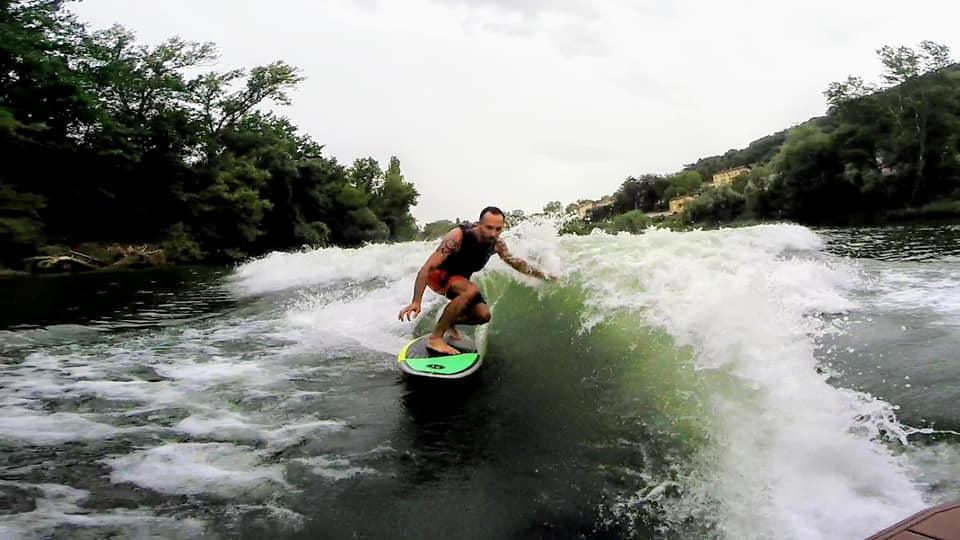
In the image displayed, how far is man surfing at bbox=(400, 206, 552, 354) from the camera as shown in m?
5.68

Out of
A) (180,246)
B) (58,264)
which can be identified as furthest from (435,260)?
(180,246)

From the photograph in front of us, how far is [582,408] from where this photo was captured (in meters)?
4.67

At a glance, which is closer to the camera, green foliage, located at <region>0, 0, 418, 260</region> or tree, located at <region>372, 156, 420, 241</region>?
green foliage, located at <region>0, 0, 418, 260</region>

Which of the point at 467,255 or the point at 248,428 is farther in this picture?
the point at 467,255

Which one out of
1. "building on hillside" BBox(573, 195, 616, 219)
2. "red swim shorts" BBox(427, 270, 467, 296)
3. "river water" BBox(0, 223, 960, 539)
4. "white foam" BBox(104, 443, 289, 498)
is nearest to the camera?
"river water" BBox(0, 223, 960, 539)

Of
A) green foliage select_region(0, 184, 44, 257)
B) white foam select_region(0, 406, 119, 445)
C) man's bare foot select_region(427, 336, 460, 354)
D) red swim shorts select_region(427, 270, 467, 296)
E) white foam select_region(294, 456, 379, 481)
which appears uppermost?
green foliage select_region(0, 184, 44, 257)

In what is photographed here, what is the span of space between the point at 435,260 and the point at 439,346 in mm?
891

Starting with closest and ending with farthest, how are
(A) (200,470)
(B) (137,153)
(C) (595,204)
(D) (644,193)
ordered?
(A) (200,470) < (B) (137,153) < (C) (595,204) < (D) (644,193)

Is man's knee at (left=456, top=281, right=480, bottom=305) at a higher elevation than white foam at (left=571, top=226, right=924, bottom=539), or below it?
higher

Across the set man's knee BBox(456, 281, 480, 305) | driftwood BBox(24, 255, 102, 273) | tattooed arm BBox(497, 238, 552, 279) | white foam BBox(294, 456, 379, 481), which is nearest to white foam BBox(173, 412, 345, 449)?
white foam BBox(294, 456, 379, 481)

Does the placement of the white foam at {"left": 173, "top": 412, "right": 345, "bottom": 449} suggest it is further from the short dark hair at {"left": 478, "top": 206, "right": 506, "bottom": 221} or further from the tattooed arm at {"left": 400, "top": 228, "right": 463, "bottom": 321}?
the short dark hair at {"left": 478, "top": 206, "right": 506, "bottom": 221}

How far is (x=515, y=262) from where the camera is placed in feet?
20.9

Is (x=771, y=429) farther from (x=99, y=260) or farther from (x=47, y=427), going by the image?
(x=99, y=260)

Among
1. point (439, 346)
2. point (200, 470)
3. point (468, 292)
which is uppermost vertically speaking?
point (468, 292)
